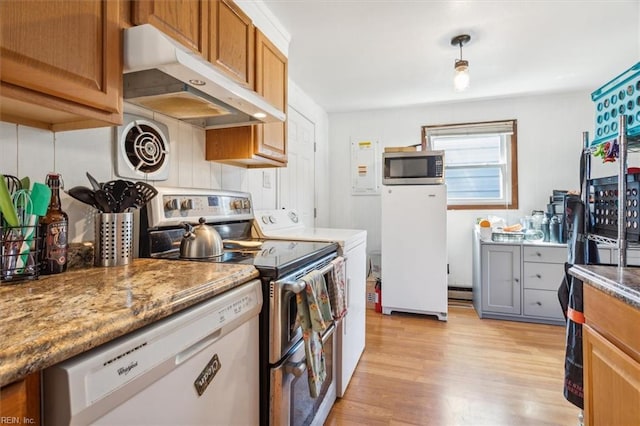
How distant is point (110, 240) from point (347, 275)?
3.90 ft

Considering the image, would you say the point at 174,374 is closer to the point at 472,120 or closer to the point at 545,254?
the point at 545,254

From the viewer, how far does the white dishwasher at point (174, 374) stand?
20.5 inches

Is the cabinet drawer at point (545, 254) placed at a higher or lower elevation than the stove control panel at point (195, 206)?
lower

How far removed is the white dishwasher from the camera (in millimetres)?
521

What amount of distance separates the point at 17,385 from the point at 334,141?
381cm

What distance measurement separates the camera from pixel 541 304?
9.45 ft

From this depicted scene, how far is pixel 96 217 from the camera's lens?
42.8 inches

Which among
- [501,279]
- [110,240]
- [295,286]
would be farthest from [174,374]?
[501,279]

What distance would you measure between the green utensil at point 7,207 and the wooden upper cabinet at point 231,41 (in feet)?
2.85

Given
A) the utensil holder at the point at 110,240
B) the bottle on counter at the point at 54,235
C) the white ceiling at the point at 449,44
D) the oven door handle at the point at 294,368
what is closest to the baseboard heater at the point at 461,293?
the white ceiling at the point at 449,44

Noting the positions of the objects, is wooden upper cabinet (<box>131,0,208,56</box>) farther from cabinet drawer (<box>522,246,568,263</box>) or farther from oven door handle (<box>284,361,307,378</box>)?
cabinet drawer (<box>522,246,568,263</box>)

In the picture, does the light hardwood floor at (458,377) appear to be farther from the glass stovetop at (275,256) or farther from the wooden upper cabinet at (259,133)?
the wooden upper cabinet at (259,133)

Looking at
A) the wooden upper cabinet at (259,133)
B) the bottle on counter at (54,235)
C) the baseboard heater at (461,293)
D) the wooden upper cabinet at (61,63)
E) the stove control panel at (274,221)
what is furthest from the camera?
the baseboard heater at (461,293)

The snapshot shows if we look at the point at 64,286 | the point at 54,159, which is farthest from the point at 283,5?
the point at 64,286
